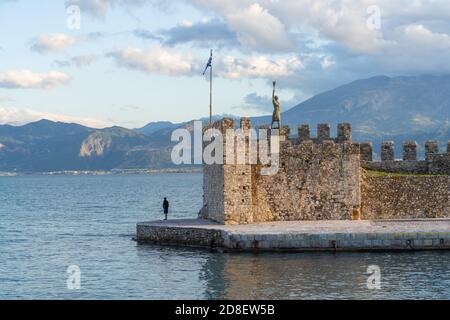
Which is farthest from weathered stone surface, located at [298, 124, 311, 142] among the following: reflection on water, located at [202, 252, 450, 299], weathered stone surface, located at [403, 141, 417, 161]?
reflection on water, located at [202, 252, 450, 299]

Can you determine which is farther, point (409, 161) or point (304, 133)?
→ point (409, 161)

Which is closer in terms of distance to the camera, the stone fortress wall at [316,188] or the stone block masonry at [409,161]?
the stone fortress wall at [316,188]

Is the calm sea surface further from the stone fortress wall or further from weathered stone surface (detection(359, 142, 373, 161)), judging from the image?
weathered stone surface (detection(359, 142, 373, 161))

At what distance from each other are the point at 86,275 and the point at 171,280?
4.14m

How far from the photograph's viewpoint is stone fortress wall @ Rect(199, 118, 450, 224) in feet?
123

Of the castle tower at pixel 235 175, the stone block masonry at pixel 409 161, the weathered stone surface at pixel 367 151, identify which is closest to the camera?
the castle tower at pixel 235 175

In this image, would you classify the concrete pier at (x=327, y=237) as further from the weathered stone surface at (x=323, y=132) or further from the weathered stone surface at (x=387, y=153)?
the weathered stone surface at (x=387, y=153)

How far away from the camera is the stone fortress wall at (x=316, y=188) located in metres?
37.6

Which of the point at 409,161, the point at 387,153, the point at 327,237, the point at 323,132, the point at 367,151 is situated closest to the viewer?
the point at 327,237

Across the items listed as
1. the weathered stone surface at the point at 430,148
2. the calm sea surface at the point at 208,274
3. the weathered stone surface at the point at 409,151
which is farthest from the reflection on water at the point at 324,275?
the weathered stone surface at the point at 409,151

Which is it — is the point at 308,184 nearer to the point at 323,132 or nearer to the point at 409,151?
the point at 323,132

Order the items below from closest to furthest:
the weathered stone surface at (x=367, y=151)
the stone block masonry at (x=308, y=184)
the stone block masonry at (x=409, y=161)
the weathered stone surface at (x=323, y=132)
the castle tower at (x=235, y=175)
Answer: the castle tower at (x=235, y=175), the stone block masonry at (x=308, y=184), the weathered stone surface at (x=323, y=132), the stone block masonry at (x=409, y=161), the weathered stone surface at (x=367, y=151)

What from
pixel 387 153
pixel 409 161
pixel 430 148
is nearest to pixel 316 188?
pixel 387 153

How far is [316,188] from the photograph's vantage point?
38719 mm
